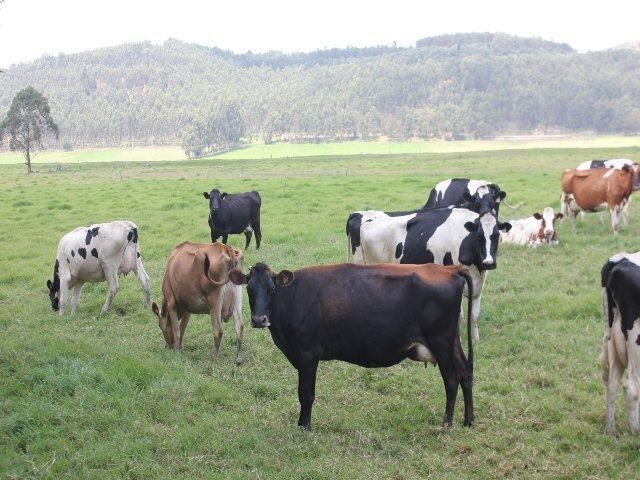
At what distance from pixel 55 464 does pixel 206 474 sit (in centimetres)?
138

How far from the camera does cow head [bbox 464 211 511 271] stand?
9.12 m

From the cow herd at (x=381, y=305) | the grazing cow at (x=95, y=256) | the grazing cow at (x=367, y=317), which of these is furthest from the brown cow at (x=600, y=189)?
the grazing cow at (x=95, y=256)

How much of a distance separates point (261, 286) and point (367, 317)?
116 cm

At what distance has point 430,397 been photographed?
752 cm

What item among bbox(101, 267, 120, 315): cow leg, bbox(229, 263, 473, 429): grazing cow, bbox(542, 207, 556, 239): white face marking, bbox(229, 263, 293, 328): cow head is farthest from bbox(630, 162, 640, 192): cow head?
bbox(229, 263, 293, 328): cow head

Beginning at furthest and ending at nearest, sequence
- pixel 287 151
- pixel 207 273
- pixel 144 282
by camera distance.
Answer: pixel 287 151 → pixel 144 282 → pixel 207 273

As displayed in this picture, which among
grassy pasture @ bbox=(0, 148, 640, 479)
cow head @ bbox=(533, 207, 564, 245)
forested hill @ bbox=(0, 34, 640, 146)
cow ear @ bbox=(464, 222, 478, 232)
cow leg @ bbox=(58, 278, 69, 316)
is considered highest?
forested hill @ bbox=(0, 34, 640, 146)

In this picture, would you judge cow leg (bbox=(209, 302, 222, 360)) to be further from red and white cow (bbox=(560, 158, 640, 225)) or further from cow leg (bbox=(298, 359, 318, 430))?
red and white cow (bbox=(560, 158, 640, 225))

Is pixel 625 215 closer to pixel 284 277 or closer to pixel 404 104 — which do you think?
pixel 284 277

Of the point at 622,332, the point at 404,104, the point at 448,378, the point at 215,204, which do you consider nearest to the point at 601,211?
the point at 215,204

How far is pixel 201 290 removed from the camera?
29.1 ft

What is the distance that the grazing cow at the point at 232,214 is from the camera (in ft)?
55.4

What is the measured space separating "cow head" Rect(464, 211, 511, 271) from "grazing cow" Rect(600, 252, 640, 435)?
2.76 m

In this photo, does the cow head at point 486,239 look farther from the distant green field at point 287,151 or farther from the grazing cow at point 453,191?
the distant green field at point 287,151
